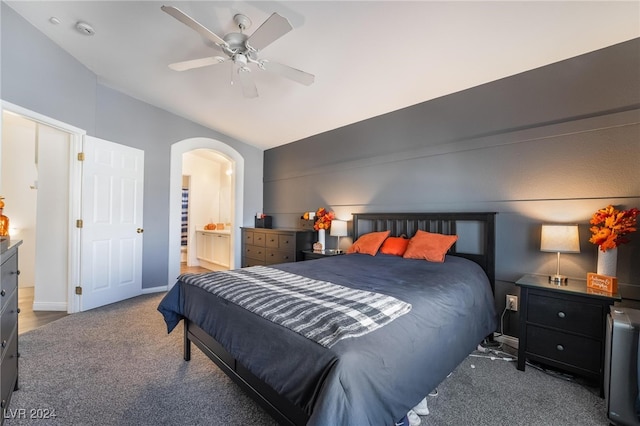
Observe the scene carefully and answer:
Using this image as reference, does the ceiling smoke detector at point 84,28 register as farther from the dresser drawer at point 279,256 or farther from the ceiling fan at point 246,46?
the dresser drawer at point 279,256

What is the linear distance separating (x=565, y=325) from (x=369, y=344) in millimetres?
1905

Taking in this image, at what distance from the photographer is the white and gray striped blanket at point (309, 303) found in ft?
3.99

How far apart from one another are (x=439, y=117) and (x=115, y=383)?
389 centimetres

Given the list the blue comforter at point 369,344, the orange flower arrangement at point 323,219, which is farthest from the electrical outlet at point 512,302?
the orange flower arrangement at point 323,219

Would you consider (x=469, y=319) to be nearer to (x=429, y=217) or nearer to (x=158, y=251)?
(x=429, y=217)

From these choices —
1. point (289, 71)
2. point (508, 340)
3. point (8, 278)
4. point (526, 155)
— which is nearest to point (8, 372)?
point (8, 278)

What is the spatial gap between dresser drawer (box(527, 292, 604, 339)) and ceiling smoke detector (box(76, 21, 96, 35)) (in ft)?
15.4

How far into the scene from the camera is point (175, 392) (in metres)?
1.86

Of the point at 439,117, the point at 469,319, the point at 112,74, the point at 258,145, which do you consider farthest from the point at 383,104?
the point at 112,74

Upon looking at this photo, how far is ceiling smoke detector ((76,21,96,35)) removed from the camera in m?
2.62

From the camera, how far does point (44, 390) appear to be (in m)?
1.86

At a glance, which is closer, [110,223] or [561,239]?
[561,239]

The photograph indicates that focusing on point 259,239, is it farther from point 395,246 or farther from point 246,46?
point 246,46

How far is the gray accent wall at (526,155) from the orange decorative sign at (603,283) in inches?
13.0
